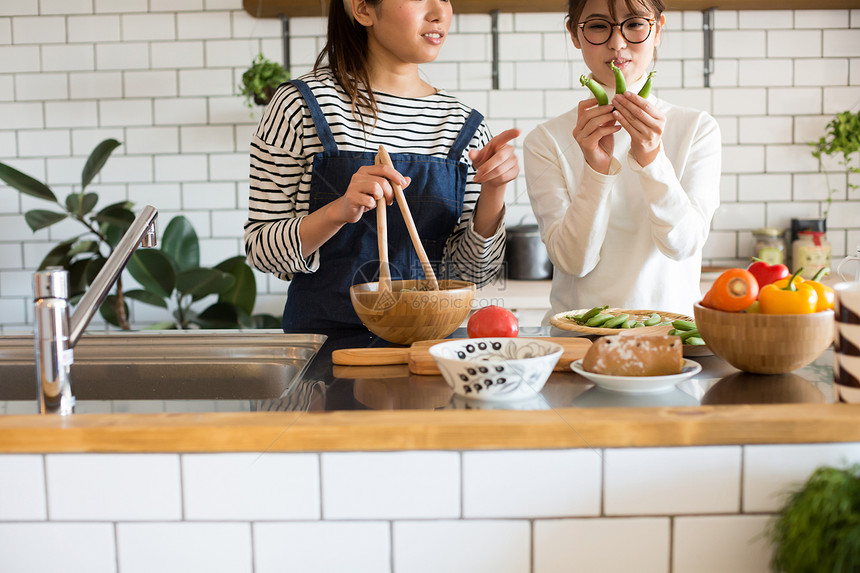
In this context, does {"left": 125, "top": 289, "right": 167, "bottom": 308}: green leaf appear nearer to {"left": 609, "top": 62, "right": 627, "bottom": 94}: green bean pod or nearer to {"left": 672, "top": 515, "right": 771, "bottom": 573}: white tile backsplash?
{"left": 609, "top": 62, "right": 627, "bottom": 94}: green bean pod

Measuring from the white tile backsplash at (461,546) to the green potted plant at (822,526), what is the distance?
10.1 inches

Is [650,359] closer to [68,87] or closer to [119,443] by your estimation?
[119,443]

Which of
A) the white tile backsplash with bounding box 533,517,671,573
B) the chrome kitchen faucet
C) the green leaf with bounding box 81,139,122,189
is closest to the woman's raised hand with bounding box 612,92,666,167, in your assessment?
the white tile backsplash with bounding box 533,517,671,573

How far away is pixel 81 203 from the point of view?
9.14 feet

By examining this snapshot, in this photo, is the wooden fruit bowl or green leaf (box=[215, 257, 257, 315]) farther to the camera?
green leaf (box=[215, 257, 257, 315])

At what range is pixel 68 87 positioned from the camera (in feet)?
10.0

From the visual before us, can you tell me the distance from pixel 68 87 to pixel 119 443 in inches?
106

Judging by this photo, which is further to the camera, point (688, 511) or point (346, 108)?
point (346, 108)

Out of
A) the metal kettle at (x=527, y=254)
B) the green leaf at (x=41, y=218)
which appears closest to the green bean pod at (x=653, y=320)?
the metal kettle at (x=527, y=254)

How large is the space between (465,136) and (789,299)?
2.82 feet

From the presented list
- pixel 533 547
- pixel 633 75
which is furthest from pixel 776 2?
pixel 533 547

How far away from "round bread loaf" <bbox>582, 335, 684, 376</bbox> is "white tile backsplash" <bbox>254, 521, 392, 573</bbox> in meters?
0.35

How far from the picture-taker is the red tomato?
1133 mm

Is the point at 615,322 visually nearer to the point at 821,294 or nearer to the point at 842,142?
the point at 821,294
